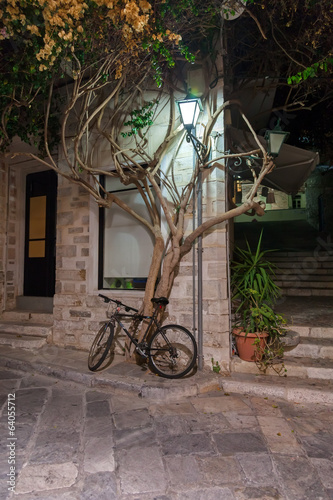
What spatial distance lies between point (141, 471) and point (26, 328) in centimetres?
396

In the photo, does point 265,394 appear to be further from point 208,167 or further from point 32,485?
point 208,167

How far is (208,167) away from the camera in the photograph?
418cm

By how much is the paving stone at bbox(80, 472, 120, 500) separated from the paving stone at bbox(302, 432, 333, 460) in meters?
1.45

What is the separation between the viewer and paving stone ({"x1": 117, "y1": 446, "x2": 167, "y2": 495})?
1948mm

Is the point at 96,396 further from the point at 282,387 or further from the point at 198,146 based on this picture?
the point at 198,146

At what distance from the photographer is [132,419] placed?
2877mm

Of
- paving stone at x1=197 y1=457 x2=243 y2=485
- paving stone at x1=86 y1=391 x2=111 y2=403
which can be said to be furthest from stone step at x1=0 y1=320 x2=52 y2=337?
paving stone at x1=197 y1=457 x2=243 y2=485

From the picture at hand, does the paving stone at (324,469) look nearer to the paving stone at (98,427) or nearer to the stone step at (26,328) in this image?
the paving stone at (98,427)

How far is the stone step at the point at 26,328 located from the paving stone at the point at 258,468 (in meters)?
3.89

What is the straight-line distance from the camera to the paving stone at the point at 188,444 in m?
2.34

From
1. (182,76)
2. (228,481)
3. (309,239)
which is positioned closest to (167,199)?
(182,76)

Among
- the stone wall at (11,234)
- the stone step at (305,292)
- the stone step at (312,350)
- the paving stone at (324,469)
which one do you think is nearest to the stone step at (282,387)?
the stone step at (312,350)

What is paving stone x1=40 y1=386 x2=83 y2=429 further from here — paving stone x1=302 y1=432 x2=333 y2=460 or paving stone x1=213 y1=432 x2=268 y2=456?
paving stone x1=302 y1=432 x2=333 y2=460

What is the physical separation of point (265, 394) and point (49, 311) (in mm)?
4278
